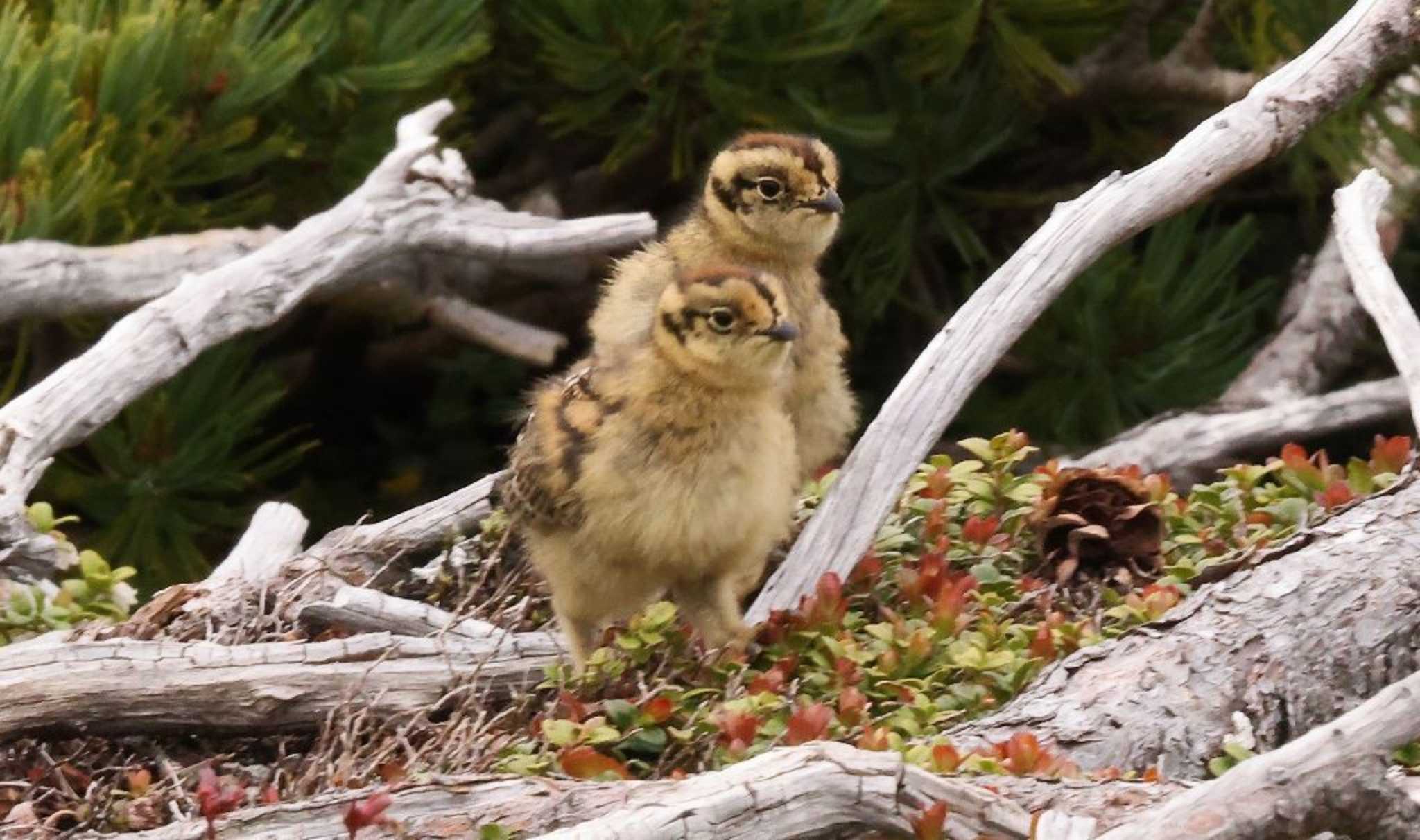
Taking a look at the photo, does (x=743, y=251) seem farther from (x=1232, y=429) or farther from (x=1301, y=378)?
(x=1301, y=378)

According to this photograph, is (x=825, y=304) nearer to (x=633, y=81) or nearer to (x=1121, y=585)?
(x=1121, y=585)

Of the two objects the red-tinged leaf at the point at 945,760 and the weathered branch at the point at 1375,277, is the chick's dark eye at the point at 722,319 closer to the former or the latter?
the red-tinged leaf at the point at 945,760

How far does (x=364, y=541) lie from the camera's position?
4.25m

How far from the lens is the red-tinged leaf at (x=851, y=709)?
10.5ft

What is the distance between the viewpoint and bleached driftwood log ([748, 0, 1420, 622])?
12.4 ft

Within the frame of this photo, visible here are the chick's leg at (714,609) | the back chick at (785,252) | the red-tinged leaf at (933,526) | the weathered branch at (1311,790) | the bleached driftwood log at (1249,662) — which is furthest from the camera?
the back chick at (785,252)

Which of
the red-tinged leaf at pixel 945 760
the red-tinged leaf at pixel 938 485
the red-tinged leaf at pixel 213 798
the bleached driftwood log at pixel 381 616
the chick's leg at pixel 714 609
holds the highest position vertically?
the red-tinged leaf at pixel 938 485

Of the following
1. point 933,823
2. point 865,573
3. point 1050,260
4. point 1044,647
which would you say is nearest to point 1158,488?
point 1050,260

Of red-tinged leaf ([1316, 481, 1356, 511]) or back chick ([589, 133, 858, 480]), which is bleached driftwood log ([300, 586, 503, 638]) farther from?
red-tinged leaf ([1316, 481, 1356, 511])

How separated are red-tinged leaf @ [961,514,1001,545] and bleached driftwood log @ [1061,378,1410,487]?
1302 mm

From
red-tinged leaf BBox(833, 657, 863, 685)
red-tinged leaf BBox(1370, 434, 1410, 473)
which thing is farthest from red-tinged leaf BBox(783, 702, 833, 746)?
red-tinged leaf BBox(1370, 434, 1410, 473)

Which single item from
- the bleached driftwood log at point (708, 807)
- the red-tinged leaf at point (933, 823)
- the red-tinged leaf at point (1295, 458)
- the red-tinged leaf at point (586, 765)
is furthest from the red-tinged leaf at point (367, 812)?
the red-tinged leaf at point (1295, 458)

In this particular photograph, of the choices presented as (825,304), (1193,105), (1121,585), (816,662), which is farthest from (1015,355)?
(816,662)

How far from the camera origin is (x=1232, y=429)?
5.39 m
